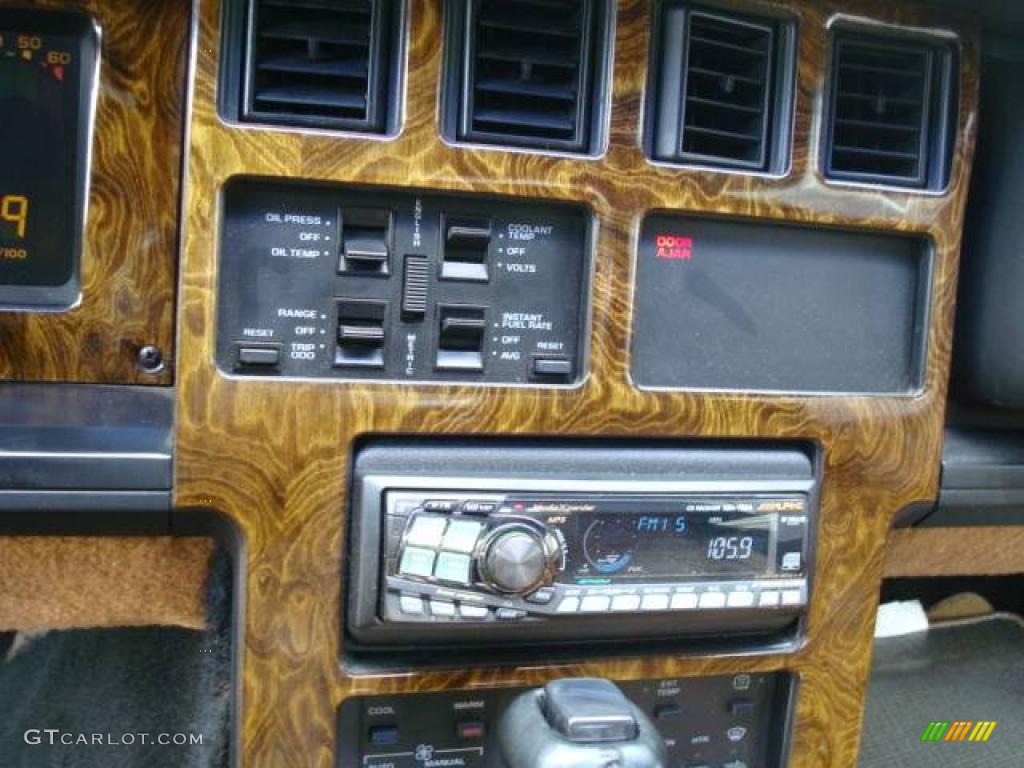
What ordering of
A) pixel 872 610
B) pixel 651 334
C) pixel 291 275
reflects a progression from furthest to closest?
pixel 872 610 → pixel 651 334 → pixel 291 275

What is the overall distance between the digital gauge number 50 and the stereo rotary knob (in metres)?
0.59

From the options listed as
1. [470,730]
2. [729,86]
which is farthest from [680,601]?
[729,86]

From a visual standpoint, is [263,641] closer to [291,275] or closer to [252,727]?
[252,727]

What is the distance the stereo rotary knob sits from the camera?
0.98m

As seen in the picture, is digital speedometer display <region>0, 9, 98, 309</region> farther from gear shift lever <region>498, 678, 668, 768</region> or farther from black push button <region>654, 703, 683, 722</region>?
black push button <region>654, 703, 683, 722</region>

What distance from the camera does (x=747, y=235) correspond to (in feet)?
3.67

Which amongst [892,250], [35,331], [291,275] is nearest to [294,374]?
[291,275]

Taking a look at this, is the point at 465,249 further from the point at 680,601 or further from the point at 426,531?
the point at 680,601

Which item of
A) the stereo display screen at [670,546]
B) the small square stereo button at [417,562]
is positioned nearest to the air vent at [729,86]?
the stereo display screen at [670,546]

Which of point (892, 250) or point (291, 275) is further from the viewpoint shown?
point (892, 250)

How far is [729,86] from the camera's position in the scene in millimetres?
1104

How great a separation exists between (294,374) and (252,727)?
0.37 metres

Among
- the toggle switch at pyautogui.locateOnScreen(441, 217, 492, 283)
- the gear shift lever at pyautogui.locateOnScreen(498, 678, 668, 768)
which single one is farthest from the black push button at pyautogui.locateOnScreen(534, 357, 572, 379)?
the gear shift lever at pyautogui.locateOnScreen(498, 678, 668, 768)

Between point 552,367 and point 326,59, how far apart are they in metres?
0.39
